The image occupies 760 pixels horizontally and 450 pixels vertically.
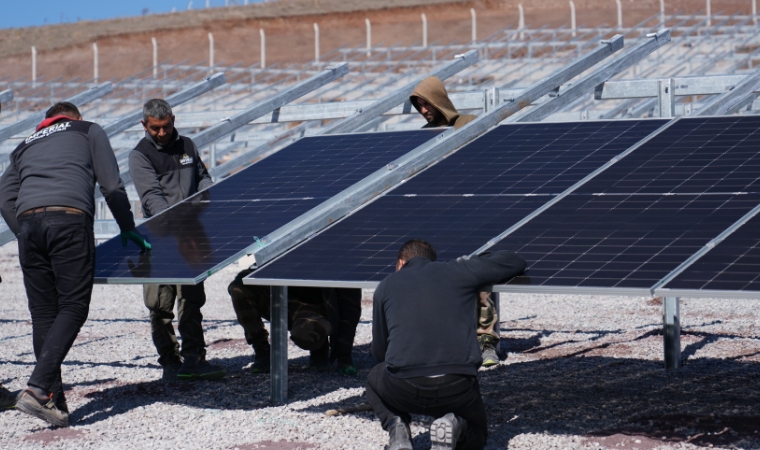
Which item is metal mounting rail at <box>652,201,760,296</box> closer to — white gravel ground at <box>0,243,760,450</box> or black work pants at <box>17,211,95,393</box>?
white gravel ground at <box>0,243,760,450</box>

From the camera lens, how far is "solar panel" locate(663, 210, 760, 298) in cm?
457

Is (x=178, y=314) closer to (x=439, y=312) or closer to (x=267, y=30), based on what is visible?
(x=439, y=312)

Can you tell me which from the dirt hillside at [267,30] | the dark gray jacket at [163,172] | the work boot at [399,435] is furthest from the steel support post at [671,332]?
the dirt hillside at [267,30]

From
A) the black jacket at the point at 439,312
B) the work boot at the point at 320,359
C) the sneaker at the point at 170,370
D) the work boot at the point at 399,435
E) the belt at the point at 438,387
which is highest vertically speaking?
the black jacket at the point at 439,312

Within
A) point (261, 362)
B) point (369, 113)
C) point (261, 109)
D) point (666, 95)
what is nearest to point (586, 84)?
point (666, 95)

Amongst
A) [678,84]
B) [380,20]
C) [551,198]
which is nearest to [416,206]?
[551,198]

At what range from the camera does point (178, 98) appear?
35.1ft

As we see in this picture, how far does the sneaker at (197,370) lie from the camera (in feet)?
24.5

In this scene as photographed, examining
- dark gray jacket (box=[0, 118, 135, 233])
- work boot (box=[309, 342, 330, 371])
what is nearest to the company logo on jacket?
dark gray jacket (box=[0, 118, 135, 233])

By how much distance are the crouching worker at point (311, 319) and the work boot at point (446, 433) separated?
2.37m

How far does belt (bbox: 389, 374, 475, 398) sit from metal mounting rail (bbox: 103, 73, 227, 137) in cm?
566

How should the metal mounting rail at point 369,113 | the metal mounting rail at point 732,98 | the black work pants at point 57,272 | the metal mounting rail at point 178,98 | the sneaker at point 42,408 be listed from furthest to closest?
the metal mounting rail at point 178,98
the metal mounting rail at point 369,113
the metal mounting rail at point 732,98
the black work pants at point 57,272
the sneaker at point 42,408

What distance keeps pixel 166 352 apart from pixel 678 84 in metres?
4.95

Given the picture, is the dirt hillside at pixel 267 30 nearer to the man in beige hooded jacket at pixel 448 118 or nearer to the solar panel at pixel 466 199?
the man in beige hooded jacket at pixel 448 118
